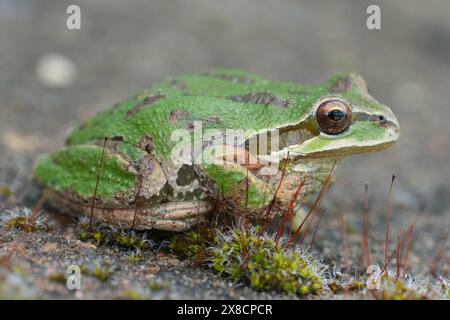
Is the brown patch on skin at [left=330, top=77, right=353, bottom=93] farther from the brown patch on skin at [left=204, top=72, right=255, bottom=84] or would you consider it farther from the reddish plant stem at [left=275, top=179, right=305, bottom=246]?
the reddish plant stem at [left=275, top=179, right=305, bottom=246]

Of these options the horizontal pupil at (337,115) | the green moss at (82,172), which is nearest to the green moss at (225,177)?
the green moss at (82,172)

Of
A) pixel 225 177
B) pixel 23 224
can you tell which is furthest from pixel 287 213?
pixel 23 224

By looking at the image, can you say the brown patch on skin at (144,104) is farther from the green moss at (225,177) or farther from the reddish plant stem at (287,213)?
the reddish plant stem at (287,213)

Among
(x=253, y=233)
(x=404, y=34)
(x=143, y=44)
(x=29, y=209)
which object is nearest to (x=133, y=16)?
(x=143, y=44)

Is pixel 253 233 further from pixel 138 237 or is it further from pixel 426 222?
pixel 426 222

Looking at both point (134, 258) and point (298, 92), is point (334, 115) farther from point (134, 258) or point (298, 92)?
point (134, 258)

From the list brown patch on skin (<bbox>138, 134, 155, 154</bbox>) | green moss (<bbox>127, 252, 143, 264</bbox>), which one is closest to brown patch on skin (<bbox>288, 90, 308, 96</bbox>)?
brown patch on skin (<bbox>138, 134, 155, 154</bbox>)
